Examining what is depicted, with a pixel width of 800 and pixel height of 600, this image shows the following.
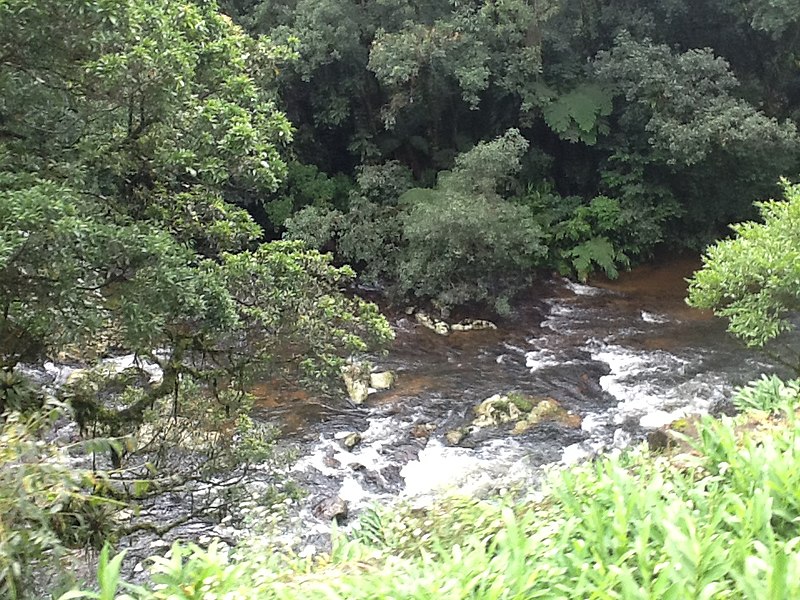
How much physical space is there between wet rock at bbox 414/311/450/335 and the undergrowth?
949 cm

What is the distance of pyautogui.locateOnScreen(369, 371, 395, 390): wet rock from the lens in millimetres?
10270

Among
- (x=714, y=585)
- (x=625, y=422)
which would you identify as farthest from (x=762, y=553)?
(x=625, y=422)

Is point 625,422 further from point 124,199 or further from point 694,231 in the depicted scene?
point 694,231

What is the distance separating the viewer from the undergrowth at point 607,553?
2.10m

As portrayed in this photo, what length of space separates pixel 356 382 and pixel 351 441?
5.17ft

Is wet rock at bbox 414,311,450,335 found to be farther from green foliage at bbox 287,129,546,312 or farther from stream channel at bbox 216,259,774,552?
green foliage at bbox 287,129,546,312

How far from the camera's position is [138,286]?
4723mm

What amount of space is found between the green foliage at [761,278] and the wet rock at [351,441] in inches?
168

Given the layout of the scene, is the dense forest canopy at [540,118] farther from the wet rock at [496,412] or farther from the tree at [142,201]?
the tree at [142,201]

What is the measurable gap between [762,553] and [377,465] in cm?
640

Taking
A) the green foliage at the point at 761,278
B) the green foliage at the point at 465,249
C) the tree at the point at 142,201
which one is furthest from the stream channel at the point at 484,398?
the green foliage at the point at 761,278

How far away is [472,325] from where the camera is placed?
42.2 ft

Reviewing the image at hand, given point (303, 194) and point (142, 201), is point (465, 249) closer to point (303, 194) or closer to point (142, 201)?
point (303, 194)

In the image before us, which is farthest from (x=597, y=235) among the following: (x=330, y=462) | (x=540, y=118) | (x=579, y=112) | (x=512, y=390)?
(x=330, y=462)
